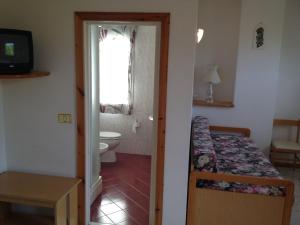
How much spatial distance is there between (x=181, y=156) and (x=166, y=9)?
125 centimetres

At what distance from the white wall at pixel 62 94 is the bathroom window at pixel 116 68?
2.17 meters

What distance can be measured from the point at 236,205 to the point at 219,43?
285 cm

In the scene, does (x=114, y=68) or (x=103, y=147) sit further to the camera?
(x=114, y=68)

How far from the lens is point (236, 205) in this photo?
2.51 meters

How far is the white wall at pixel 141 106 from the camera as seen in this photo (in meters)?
4.73

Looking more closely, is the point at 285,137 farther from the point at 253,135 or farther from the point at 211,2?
the point at 211,2

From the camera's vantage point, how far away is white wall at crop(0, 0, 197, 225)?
94.7 inches

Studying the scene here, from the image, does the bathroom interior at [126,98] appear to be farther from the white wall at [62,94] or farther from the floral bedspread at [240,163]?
the white wall at [62,94]

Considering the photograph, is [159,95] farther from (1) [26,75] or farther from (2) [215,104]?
(2) [215,104]

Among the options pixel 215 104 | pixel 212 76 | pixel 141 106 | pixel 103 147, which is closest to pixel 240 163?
Result: pixel 215 104

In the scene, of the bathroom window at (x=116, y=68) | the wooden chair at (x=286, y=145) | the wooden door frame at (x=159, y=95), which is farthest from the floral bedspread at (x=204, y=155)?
the bathroom window at (x=116, y=68)

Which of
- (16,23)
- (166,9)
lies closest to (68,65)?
(16,23)

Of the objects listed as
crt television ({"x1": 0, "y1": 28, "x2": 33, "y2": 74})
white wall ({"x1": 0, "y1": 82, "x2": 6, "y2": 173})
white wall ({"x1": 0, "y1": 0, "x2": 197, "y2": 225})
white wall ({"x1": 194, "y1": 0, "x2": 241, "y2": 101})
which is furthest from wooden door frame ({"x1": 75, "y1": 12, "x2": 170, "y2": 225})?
white wall ({"x1": 194, "y1": 0, "x2": 241, "y2": 101})

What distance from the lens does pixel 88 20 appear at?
2488 millimetres
